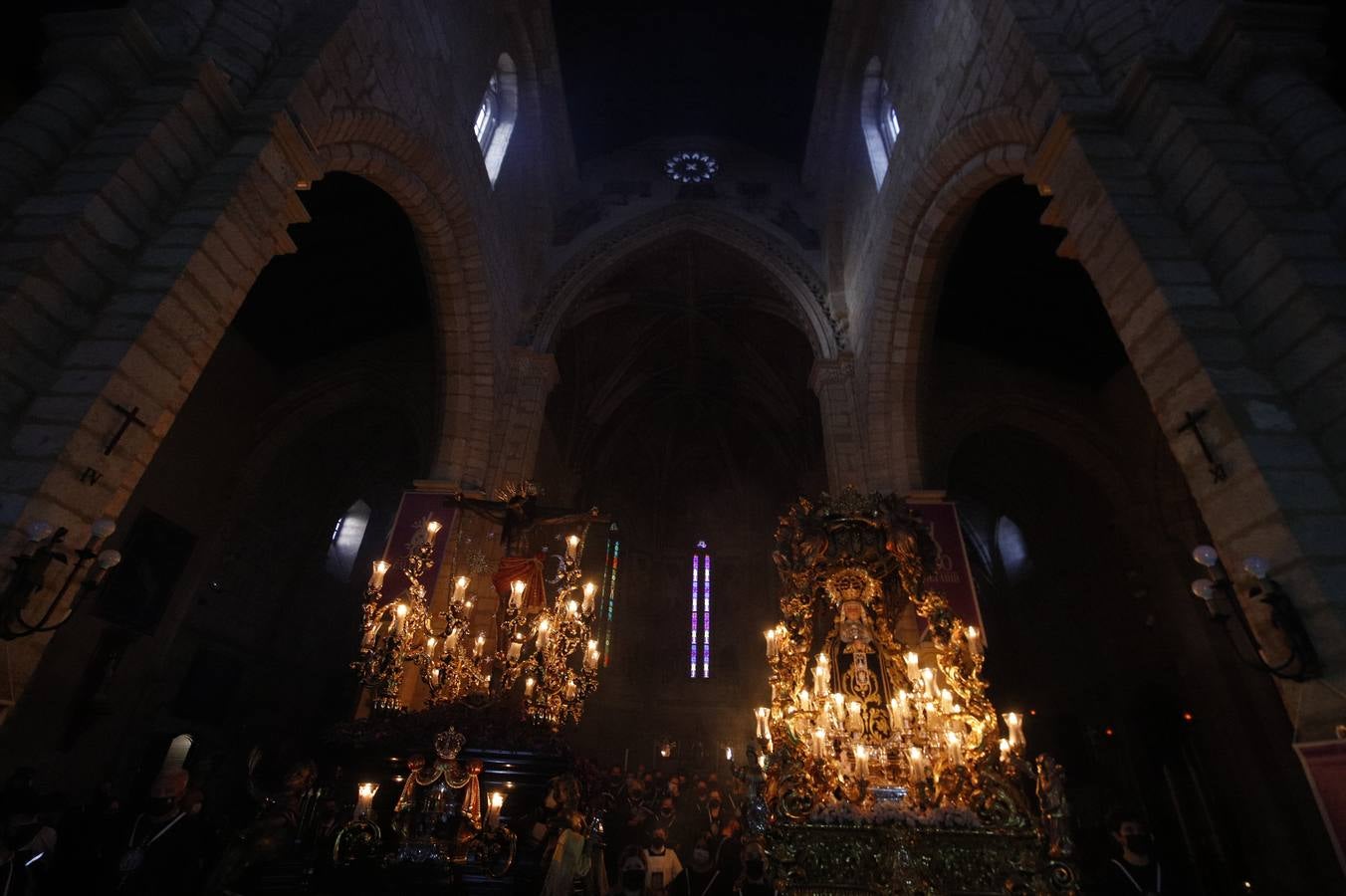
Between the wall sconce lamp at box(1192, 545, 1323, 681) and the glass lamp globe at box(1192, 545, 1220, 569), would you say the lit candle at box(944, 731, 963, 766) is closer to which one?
the wall sconce lamp at box(1192, 545, 1323, 681)

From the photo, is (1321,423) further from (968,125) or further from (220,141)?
(220,141)

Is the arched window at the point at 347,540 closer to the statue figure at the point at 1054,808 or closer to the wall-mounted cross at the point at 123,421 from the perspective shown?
the wall-mounted cross at the point at 123,421

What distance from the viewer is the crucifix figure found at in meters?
8.49

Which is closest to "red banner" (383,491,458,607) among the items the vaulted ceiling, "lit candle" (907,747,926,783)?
the vaulted ceiling

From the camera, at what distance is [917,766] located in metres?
5.38

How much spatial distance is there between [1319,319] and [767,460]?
17.2m

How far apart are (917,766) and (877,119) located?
11348 millimetres

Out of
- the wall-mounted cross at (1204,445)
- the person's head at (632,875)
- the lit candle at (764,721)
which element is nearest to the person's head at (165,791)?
the person's head at (632,875)

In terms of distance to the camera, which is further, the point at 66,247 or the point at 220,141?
the point at 220,141

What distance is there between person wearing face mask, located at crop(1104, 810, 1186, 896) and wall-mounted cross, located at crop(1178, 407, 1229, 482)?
93.2 inches

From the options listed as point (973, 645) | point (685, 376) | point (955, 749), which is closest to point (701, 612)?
point (685, 376)

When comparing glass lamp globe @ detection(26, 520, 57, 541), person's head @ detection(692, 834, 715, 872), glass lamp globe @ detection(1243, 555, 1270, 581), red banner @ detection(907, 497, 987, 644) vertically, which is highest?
red banner @ detection(907, 497, 987, 644)

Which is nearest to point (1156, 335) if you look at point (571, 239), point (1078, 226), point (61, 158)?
point (1078, 226)

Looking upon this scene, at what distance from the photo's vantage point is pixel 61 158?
4348 mm
